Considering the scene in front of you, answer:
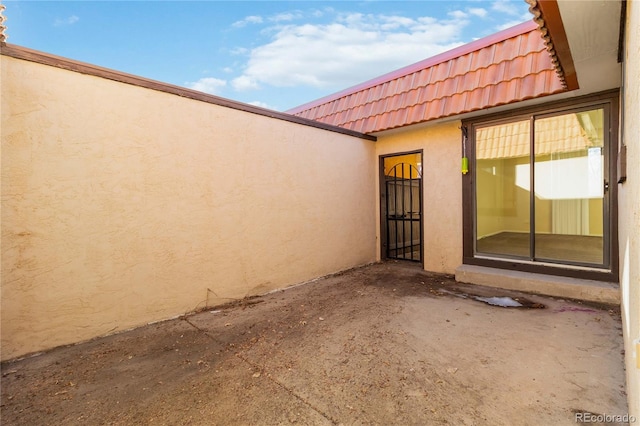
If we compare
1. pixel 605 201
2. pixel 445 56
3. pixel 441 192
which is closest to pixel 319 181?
pixel 441 192

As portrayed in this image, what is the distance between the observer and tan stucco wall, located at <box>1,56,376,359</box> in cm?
255

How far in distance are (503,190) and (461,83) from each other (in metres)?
3.95

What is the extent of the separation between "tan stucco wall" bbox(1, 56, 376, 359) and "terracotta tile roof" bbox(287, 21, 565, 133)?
193 centimetres

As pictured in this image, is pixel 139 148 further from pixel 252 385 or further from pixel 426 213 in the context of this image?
pixel 426 213

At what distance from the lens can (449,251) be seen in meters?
5.45

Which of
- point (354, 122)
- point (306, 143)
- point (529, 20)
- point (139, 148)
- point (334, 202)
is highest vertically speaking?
point (529, 20)

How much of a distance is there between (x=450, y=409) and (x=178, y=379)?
2.04m

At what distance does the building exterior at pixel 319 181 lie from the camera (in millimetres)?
2521

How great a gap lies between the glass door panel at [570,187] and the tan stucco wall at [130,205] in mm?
4304

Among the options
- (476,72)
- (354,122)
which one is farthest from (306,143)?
(476,72)

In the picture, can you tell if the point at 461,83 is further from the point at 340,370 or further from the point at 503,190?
the point at 340,370

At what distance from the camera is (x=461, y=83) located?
4.75 meters

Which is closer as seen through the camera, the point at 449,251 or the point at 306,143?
the point at 306,143

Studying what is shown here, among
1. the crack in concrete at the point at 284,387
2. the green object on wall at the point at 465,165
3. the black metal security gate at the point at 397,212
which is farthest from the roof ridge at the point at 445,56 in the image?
the crack in concrete at the point at 284,387
